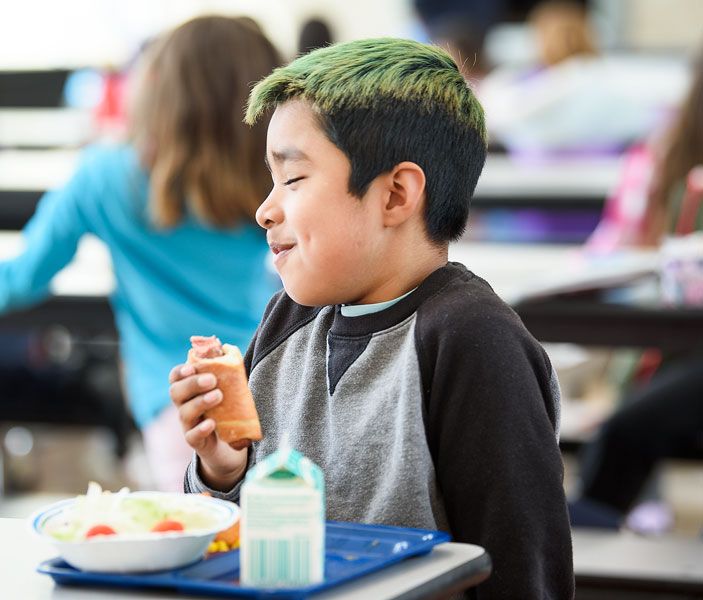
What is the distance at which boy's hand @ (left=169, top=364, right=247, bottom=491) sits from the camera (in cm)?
126

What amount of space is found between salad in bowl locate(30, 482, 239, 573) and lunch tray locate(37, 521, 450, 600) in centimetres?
1

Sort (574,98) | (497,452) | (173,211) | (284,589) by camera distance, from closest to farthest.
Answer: (284,589) → (497,452) → (173,211) → (574,98)

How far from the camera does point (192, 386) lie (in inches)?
49.6

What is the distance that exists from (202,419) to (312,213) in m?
0.24

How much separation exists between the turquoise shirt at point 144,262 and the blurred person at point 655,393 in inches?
46.8

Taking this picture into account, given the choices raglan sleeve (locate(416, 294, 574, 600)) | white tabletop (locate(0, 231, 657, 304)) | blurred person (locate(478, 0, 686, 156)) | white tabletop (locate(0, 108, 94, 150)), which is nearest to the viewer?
raglan sleeve (locate(416, 294, 574, 600))

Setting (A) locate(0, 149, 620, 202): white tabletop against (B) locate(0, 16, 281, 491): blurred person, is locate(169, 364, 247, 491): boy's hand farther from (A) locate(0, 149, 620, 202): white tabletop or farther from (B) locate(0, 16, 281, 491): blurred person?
(A) locate(0, 149, 620, 202): white tabletop

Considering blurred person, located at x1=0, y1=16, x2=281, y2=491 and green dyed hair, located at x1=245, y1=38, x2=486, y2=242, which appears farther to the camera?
blurred person, located at x1=0, y1=16, x2=281, y2=491

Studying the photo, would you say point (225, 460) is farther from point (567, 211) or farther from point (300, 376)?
point (567, 211)

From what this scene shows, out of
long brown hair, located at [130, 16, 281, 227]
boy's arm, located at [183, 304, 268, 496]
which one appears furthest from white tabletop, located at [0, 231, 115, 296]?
boy's arm, located at [183, 304, 268, 496]

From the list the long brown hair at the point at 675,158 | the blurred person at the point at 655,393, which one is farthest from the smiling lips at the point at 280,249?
the long brown hair at the point at 675,158

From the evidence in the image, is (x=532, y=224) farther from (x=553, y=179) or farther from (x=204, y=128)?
(x=204, y=128)

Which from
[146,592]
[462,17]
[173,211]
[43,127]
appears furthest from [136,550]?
[462,17]

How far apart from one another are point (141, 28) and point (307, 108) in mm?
6267
